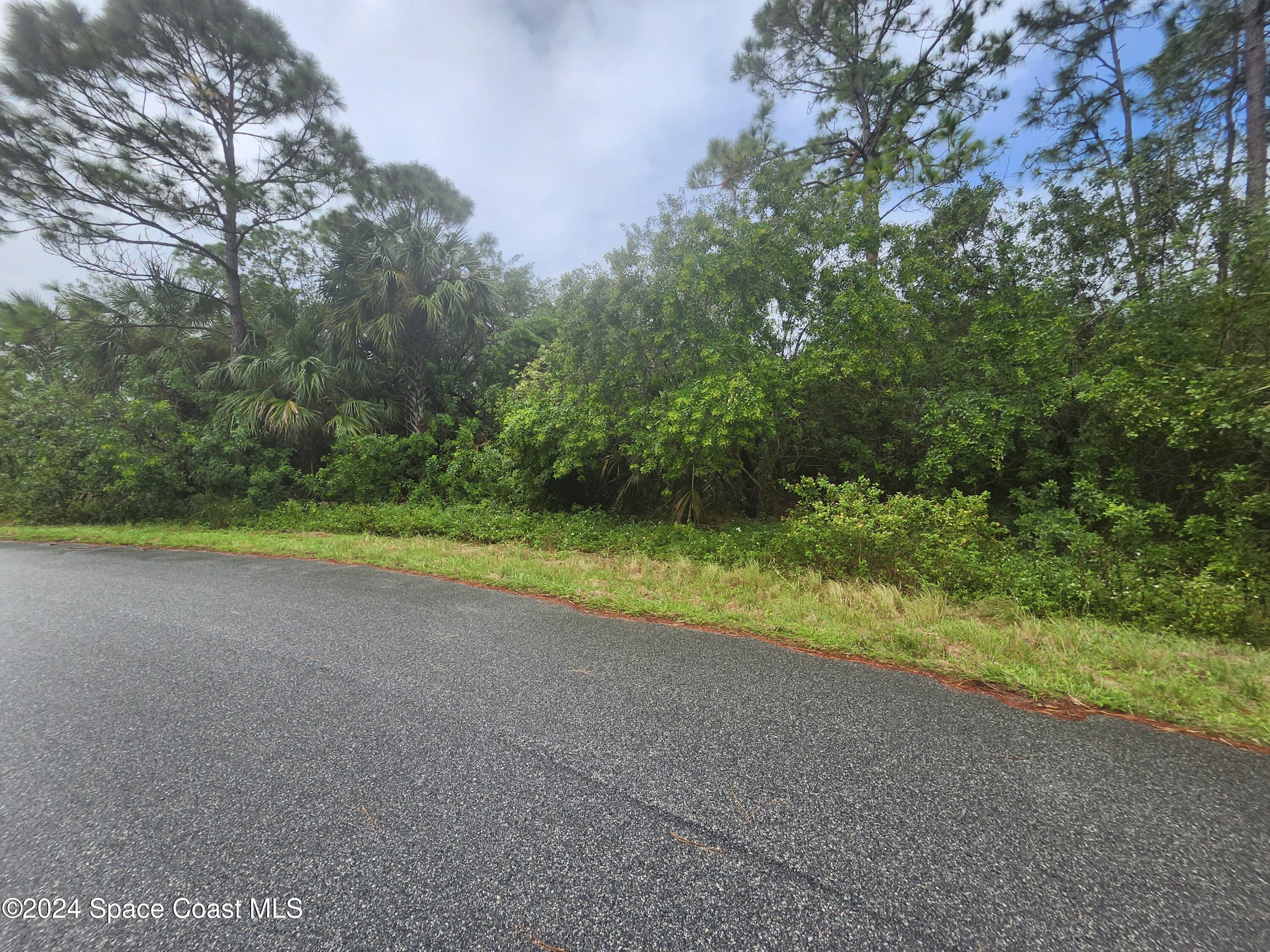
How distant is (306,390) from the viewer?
1087 cm

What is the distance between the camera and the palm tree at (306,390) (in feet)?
35.5

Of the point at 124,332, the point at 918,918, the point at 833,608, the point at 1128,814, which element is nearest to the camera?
the point at 918,918

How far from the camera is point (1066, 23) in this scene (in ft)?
27.9

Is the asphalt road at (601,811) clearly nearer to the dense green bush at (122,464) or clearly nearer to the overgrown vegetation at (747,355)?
the overgrown vegetation at (747,355)

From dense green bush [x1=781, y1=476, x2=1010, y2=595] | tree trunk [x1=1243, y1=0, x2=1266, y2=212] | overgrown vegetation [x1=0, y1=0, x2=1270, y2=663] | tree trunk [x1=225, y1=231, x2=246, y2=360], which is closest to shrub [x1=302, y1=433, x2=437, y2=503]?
overgrown vegetation [x1=0, y1=0, x2=1270, y2=663]

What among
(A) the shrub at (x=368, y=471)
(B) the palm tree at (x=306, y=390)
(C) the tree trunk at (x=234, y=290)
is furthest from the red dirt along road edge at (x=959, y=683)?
(C) the tree trunk at (x=234, y=290)

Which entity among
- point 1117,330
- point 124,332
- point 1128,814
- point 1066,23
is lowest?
point 1128,814

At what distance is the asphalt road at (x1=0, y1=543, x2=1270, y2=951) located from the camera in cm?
131

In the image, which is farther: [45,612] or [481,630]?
[45,612]

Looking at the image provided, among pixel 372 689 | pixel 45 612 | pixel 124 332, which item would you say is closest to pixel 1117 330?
pixel 372 689

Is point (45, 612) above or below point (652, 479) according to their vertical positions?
below

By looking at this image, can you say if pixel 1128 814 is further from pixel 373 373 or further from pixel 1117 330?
pixel 373 373

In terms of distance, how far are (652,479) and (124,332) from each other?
15.4m

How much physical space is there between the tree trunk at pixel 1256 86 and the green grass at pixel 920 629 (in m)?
7.21
